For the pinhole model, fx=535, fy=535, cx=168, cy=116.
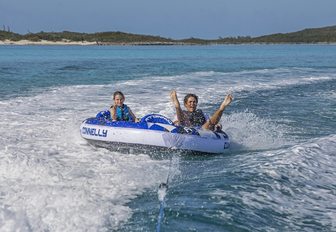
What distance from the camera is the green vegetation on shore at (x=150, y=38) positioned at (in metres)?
128

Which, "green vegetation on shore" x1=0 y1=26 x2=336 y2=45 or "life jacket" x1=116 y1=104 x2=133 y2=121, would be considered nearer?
"life jacket" x1=116 y1=104 x2=133 y2=121

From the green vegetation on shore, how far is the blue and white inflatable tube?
116 m

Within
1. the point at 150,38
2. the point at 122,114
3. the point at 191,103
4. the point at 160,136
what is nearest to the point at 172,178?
the point at 160,136

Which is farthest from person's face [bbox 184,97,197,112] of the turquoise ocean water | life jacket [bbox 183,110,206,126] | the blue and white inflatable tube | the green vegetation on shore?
the green vegetation on shore

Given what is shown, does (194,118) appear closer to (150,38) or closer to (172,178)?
(172,178)

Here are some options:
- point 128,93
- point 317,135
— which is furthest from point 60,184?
point 128,93

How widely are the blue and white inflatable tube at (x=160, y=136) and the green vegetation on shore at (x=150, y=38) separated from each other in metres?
116

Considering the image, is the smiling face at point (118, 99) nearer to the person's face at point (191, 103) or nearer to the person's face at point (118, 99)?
the person's face at point (118, 99)

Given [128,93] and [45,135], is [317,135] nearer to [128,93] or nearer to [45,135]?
[45,135]

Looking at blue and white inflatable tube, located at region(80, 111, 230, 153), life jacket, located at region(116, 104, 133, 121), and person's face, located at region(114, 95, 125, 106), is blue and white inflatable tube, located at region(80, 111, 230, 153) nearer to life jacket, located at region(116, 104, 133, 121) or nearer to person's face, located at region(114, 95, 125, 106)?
life jacket, located at region(116, 104, 133, 121)

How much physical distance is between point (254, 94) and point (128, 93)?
4521mm

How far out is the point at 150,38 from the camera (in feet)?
525

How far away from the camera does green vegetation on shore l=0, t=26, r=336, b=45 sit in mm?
127812

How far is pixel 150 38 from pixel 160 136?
153m
